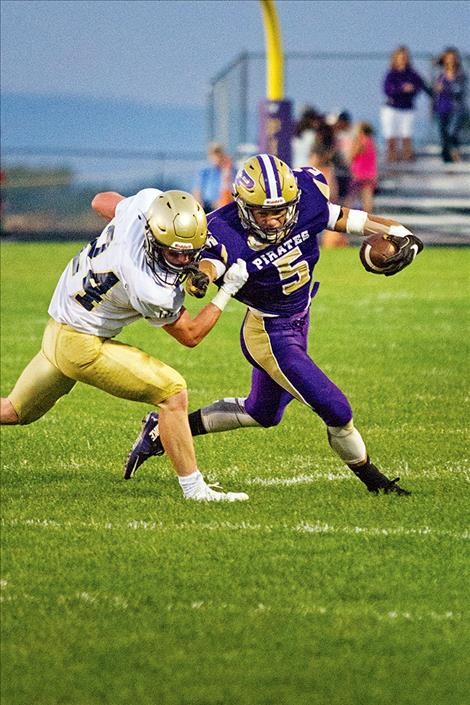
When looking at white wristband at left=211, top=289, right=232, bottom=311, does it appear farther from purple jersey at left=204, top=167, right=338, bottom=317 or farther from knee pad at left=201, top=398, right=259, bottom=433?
knee pad at left=201, top=398, right=259, bottom=433

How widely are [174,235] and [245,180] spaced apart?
60 cm

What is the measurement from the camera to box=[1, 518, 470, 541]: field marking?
6156 millimetres

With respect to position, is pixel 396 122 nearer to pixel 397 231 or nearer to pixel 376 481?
pixel 397 231

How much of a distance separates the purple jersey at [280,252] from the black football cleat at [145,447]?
815mm

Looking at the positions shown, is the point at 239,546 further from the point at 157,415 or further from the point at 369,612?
the point at 157,415

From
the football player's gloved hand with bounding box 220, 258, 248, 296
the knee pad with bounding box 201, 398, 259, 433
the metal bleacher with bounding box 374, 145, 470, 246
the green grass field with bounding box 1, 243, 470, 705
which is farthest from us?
the metal bleacher with bounding box 374, 145, 470, 246

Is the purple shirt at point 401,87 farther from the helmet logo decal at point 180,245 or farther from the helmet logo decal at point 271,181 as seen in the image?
the helmet logo decal at point 180,245

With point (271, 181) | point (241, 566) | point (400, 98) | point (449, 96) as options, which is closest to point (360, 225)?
point (271, 181)

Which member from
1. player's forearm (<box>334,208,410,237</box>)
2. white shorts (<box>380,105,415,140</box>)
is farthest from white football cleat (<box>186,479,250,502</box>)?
white shorts (<box>380,105,415,140</box>)

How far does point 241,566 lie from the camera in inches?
221

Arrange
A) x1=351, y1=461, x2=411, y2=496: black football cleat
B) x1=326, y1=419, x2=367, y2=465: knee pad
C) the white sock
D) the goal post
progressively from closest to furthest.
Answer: the white sock, x1=326, y1=419, x2=367, y2=465: knee pad, x1=351, y1=461, x2=411, y2=496: black football cleat, the goal post

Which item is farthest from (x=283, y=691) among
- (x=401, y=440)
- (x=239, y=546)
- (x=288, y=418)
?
(x=288, y=418)

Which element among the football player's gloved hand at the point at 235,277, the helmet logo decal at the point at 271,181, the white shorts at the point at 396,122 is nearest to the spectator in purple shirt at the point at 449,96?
the white shorts at the point at 396,122

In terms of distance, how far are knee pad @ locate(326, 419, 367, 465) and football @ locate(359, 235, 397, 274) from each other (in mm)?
808
